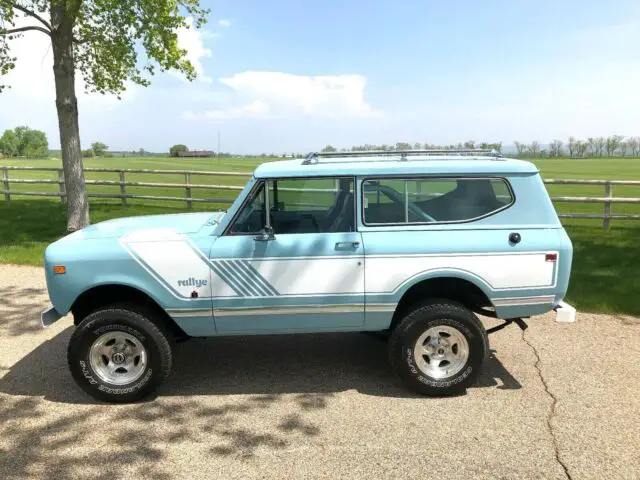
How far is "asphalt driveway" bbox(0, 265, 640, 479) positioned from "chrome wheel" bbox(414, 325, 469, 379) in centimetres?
23

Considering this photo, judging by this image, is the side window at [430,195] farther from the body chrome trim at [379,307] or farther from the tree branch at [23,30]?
the tree branch at [23,30]

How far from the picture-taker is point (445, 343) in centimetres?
403

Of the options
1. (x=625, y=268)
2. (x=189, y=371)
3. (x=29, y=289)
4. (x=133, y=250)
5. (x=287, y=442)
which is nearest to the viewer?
(x=287, y=442)

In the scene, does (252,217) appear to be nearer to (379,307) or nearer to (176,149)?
(379,307)

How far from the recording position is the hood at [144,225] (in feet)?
13.7

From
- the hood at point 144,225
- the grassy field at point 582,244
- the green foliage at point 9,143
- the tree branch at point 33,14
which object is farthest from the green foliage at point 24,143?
the hood at point 144,225

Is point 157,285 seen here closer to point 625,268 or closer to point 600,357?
point 600,357

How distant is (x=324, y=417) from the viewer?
3668 millimetres

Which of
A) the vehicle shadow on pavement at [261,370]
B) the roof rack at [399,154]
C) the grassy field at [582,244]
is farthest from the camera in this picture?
the grassy field at [582,244]

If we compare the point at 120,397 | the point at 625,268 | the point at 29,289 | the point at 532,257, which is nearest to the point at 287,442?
the point at 120,397

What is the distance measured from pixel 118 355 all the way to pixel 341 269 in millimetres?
1847

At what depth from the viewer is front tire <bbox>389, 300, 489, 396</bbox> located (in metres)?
3.93

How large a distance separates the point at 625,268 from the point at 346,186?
6036mm

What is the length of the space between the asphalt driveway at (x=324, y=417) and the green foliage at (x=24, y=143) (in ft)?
432
